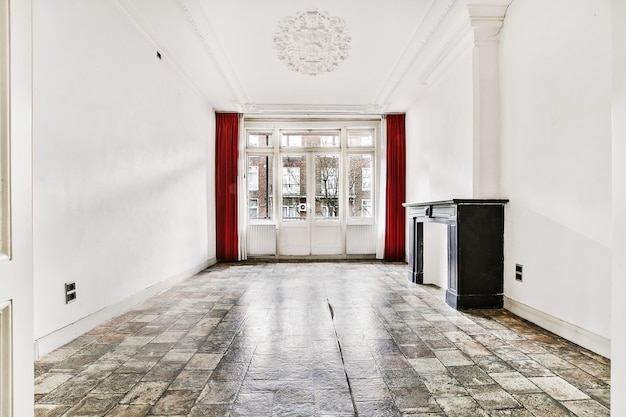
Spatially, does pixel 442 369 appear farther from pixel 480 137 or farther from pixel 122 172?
pixel 122 172

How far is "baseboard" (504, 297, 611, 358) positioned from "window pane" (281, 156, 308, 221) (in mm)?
4803

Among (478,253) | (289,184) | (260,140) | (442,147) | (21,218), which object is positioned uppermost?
(260,140)

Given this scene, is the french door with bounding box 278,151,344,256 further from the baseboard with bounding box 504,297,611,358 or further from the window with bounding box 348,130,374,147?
the baseboard with bounding box 504,297,611,358

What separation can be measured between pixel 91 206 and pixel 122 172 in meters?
0.59

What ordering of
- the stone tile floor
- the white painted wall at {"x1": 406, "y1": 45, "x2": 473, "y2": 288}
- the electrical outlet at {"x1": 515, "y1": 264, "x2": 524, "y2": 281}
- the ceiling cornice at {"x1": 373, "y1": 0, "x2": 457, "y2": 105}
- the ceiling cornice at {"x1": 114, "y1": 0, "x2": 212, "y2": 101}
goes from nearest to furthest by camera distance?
Result: the stone tile floor
the electrical outlet at {"x1": 515, "y1": 264, "x2": 524, "y2": 281}
the ceiling cornice at {"x1": 114, "y1": 0, "x2": 212, "y2": 101}
the ceiling cornice at {"x1": 373, "y1": 0, "x2": 457, "y2": 105}
the white painted wall at {"x1": 406, "y1": 45, "x2": 473, "y2": 288}

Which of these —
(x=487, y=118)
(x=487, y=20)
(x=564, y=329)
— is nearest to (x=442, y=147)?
(x=487, y=118)

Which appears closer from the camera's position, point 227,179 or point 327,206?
point 227,179

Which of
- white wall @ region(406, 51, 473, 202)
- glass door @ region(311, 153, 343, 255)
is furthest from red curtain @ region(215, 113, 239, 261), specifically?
white wall @ region(406, 51, 473, 202)

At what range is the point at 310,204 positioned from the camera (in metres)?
7.70

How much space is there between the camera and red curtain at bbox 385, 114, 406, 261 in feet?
24.1

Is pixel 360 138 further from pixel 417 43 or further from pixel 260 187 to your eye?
pixel 417 43

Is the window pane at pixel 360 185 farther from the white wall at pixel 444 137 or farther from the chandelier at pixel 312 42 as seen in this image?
the chandelier at pixel 312 42

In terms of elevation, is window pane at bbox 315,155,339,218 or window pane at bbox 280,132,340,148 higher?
window pane at bbox 280,132,340,148

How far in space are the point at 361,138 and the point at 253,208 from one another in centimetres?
275
